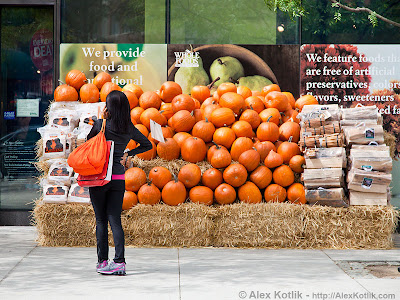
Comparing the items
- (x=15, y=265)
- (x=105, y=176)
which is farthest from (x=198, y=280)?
(x=15, y=265)

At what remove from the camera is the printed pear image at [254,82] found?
9797 millimetres

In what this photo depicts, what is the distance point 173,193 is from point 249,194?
104 cm

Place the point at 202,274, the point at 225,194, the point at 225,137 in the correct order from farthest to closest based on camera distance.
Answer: the point at 225,137 < the point at 225,194 < the point at 202,274

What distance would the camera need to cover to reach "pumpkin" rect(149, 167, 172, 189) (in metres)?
8.02

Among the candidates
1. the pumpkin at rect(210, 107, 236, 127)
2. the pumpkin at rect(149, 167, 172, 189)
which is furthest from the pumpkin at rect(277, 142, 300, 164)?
the pumpkin at rect(149, 167, 172, 189)

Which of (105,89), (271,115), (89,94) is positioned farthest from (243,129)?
(89,94)

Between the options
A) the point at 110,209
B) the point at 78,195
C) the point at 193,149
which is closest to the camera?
the point at 110,209

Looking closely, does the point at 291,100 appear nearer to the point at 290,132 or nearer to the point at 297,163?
the point at 290,132

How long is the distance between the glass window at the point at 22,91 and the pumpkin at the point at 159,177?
9.37ft

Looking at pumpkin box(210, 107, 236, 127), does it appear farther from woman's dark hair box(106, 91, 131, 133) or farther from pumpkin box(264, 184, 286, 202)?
woman's dark hair box(106, 91, 131, 133)

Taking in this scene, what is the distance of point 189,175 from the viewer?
8055 millimetres

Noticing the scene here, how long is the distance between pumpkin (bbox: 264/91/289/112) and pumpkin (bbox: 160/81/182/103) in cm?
140

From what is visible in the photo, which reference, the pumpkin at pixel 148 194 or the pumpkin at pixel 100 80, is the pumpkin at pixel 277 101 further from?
the pumpkin at pixel 100 80

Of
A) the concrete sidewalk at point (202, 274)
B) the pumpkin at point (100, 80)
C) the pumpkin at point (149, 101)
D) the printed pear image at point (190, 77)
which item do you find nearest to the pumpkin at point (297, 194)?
the concrete sidewalk at point (202, 274)
